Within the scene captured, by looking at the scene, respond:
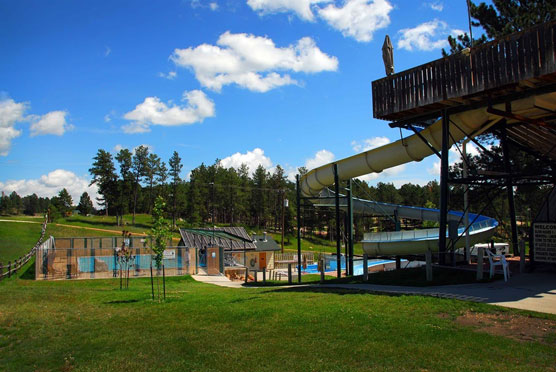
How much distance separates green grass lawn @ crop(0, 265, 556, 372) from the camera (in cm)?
699

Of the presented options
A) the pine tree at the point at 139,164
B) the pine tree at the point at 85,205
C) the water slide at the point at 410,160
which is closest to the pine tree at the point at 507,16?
the water slide at the point at 410,160

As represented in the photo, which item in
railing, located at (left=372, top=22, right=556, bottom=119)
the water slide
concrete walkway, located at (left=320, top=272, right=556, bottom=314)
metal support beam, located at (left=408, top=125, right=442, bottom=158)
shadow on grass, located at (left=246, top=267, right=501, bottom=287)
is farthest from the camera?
metal support beam, located at (left=408, top=125, right=442, bottom=158)

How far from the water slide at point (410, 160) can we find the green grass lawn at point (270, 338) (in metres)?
8.53

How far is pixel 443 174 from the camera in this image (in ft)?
56.9

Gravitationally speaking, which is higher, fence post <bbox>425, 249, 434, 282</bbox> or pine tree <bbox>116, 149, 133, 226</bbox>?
pine tree <bbox>116, 149, 133, 226</bbox>

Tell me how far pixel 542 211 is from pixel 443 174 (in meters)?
5.39

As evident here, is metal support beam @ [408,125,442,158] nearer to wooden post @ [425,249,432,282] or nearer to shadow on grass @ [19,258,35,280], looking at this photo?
wooden post @ [425,249,432,282]

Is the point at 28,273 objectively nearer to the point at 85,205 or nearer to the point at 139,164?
the point at 139,164

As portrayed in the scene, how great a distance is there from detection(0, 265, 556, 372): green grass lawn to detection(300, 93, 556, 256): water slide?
8.53 metres

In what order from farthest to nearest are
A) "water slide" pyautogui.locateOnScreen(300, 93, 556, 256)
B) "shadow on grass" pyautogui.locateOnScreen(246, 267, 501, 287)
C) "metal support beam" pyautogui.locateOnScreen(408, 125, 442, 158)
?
"metal support beam" pyautogui.locateOnScreen(408, 125, 442, 158) < "water slide" pyautogui.locateOnScreen(300, 93, 556, 256) < "shadow on grass" pyautogui.locateOnScreen(246, 267, 501, 287)

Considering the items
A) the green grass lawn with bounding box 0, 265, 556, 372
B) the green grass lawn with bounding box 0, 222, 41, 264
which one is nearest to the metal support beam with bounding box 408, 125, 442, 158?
the green grass lawn with bounding box 0, 265, 556, 372

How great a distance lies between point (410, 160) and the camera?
20516 millimetres

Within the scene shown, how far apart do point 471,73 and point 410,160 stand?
19.6 ft

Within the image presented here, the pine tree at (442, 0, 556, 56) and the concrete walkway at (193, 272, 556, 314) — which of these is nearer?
the concrete walkway at (193, 272, 556, 314)
